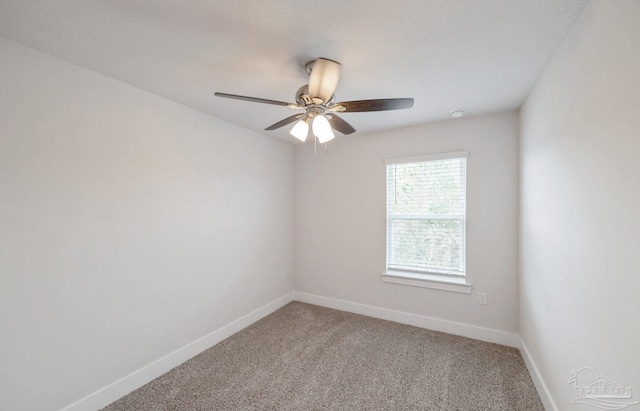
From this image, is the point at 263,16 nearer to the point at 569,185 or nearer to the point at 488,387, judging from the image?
the point at 569,185

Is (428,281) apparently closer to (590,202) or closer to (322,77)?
(590,202)

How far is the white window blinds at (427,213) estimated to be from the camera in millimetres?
2883

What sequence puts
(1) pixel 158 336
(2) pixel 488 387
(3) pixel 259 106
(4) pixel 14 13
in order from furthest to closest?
1. (3) pixel 259 106
2. (1) pixel 158 336
3. (2) pixel 488 387
4. (4) pixel 14 13

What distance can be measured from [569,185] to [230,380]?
270cm

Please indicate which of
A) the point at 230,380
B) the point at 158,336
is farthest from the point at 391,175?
the point at 158,336

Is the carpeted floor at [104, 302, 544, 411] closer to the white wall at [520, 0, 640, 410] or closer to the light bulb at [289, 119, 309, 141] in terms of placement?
the white wall at [520, 0, 640, 410]

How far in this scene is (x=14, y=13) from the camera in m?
1.30

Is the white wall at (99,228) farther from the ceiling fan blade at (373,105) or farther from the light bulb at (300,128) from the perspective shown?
the ceiling fan blade at (373,105)

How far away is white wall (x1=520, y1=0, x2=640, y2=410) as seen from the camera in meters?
0.98

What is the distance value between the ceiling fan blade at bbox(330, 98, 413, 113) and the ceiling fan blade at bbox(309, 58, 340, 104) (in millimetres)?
118

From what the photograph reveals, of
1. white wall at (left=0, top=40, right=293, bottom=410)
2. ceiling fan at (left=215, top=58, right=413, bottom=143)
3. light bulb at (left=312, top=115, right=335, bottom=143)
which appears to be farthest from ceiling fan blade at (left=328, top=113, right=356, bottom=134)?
white wall at (left=0, top=40, right=293, bottom=410)

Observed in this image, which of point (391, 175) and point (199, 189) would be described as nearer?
point (199, 189)

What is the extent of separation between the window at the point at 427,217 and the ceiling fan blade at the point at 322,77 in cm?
172

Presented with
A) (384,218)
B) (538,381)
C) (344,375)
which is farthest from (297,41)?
(538,381)
